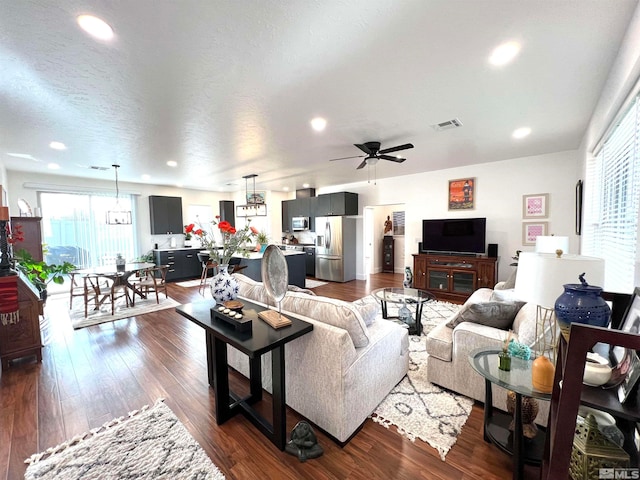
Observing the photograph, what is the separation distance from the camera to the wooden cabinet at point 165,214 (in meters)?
7.07

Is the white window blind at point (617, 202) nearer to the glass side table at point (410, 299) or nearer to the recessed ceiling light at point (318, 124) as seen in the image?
the glass side table at point (410, 299)

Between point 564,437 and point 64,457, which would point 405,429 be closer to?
point 564,437

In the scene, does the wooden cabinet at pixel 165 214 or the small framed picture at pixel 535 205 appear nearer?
the small framed picture at pixel 535 205

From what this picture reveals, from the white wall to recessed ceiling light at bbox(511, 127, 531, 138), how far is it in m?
1.52

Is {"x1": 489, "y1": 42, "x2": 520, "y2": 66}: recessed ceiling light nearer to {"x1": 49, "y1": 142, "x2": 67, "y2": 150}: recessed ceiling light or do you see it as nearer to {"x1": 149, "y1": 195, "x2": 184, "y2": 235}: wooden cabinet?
{"x1": 49, "y1": 142, "x2": 67, "y2": 150}: recessed ceiling light

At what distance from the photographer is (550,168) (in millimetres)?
4547

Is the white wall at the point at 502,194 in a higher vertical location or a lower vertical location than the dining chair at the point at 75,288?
higher

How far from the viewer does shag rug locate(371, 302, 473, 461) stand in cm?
184

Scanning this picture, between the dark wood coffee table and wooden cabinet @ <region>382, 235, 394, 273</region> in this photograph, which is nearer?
the dark wood coffee table

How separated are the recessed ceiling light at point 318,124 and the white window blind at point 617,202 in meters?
2.45

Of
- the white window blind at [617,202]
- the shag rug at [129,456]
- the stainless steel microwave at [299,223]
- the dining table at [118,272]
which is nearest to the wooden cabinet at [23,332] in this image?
the dining table at [118,272]

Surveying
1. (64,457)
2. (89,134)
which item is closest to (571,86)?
(64,457)

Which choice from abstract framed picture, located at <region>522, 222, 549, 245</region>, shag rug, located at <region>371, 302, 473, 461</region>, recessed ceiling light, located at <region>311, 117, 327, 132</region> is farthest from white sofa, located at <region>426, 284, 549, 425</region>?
abstract framed picture, located at <region>522, 222, 549, 245</region>

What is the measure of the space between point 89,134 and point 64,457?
11.3 ft
